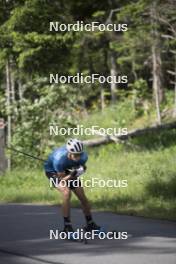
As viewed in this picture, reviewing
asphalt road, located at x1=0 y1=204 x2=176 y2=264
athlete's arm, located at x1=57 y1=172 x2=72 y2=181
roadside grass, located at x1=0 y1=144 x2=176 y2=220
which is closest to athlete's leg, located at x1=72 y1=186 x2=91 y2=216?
athlete's arm, located at x1=57 y1=172 x2=72 y2=181

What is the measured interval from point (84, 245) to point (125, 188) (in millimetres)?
7535

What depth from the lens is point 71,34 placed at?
23922 millimetres

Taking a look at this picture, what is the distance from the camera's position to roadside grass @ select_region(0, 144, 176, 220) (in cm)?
1559

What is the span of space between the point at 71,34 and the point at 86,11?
9.84 m

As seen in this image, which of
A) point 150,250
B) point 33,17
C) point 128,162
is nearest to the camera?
point 150,250

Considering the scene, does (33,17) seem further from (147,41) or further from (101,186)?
(147,41)

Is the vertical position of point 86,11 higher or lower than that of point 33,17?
higher

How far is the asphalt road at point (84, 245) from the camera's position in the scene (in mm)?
9461

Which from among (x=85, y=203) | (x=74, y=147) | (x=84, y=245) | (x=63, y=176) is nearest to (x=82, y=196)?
(x=85, y=203)

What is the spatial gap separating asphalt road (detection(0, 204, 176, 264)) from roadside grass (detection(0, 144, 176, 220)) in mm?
1470

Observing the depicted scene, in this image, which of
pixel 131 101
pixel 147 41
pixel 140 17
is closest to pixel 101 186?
pixel 140 17

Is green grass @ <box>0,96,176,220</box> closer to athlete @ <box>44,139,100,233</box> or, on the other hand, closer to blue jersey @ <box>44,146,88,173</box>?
athlete @ <box>44,139,100,233</box>

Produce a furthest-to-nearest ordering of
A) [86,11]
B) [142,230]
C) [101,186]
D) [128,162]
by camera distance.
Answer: [86,11] < [128,162] < [101,186] < [142,230]

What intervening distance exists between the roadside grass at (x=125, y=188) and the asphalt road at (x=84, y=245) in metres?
1.47
